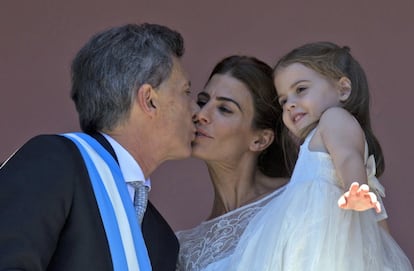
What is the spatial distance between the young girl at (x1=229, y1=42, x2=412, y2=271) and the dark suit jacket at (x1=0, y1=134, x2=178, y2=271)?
1.18 feet

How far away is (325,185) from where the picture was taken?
7.59 feet

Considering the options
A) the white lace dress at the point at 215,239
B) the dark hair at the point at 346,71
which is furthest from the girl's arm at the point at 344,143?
the white lace dress at the point at 215,239

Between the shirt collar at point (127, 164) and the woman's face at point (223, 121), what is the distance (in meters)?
0.33

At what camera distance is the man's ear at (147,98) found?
8.32 ft

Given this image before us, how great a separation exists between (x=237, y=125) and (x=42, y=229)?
2.70 feet

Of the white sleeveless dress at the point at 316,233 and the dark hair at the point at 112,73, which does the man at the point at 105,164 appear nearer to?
the dark hair at the point at 112,73

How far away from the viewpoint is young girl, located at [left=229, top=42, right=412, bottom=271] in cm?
223

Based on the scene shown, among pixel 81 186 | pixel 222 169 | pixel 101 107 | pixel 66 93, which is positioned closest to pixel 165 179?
pixel 66 93

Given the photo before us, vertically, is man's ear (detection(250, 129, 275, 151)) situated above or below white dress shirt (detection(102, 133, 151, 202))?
below

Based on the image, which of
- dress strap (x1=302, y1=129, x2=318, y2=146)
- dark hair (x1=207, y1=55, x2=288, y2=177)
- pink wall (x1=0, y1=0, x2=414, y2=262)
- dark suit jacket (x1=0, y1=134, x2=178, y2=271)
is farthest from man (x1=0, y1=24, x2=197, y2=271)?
pink wall (x1=0, y1=0, x2=414, y2=262)

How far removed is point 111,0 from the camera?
3.51 m

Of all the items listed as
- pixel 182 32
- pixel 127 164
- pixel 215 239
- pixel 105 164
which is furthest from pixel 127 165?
pixel 182 32

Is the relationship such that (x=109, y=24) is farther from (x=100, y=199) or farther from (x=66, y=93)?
(x=100, y=199)

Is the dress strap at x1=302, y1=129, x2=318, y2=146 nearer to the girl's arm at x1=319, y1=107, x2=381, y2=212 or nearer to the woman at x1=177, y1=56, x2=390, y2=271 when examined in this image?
the girl's arm at x1=319, y1=107, x2=381, y2=212
